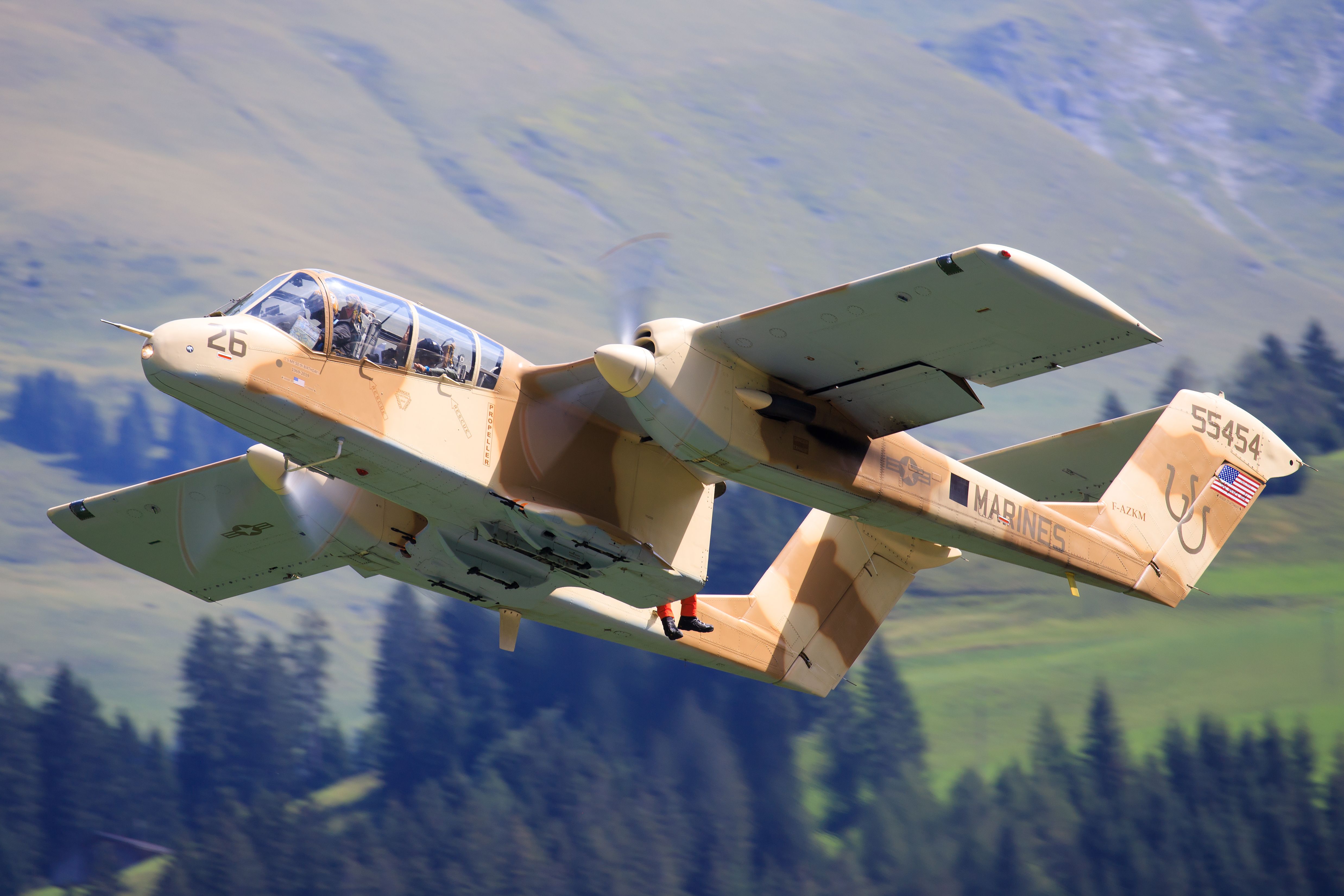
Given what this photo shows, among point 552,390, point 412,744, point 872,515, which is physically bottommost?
point 412,744

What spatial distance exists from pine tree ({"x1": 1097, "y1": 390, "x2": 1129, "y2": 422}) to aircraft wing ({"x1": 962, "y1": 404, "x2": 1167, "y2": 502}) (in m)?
78.2

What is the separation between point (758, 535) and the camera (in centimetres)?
7700

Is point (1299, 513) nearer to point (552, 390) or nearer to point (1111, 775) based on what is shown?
point (1111, 775)

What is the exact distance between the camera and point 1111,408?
318ft

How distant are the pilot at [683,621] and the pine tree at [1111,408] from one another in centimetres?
8257

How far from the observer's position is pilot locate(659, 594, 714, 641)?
17.0 meters

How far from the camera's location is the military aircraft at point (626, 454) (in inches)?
517

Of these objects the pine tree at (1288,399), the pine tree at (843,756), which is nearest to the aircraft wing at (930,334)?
the pine tree at (843,756)

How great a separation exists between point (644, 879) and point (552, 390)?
4936cm

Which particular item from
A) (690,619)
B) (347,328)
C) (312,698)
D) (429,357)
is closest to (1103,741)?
(312,698)

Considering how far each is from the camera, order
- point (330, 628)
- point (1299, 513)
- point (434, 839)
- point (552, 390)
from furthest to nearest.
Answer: point (330, 628) → point (1299, 513) → point (434, 839) → point (552, 390)

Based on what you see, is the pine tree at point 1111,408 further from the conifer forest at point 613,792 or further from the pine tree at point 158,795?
the pine tree at point 158,795

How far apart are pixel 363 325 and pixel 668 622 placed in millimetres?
5741

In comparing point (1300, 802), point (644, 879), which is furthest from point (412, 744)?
point (1300, 802)
